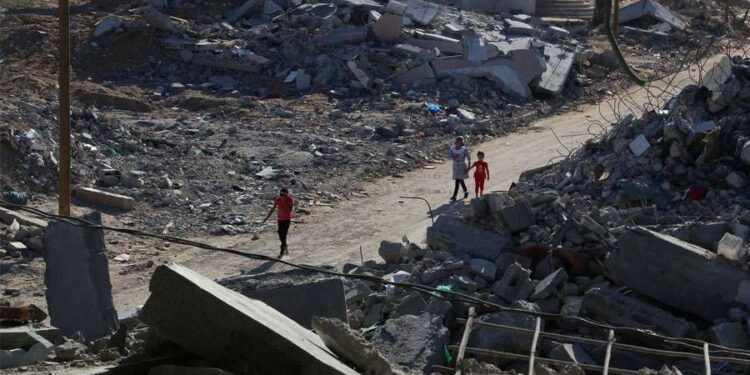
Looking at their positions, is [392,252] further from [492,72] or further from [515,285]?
[492,72]

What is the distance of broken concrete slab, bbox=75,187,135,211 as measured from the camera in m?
16.5

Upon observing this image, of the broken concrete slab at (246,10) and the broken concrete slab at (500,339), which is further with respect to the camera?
the broken concrete slab at (246,10)

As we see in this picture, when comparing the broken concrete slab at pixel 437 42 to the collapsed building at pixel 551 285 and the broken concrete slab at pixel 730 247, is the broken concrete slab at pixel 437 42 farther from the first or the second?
the broken concrete slab at pixel 730 247

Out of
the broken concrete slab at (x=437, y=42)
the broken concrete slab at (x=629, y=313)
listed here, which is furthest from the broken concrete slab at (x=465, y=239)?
the broken concrete slab at (x=437, y=42)

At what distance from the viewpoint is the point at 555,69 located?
2423 centimetres

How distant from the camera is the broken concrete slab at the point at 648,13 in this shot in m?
29.8

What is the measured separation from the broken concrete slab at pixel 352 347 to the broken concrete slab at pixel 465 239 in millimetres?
5391

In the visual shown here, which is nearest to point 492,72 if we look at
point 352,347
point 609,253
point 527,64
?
point 527,64

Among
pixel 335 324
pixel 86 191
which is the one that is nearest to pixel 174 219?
pixel 86 191

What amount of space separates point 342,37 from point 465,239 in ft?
38.9

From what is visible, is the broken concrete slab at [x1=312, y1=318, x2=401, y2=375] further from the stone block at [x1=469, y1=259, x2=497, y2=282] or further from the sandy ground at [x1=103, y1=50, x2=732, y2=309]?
the sandy ground at [x1=103, y1=50, x2=732, y2=309]

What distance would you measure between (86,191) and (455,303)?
23.6ft

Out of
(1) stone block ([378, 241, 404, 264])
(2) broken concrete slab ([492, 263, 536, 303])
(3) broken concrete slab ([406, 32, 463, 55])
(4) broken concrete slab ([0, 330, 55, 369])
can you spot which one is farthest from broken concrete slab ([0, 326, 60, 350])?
(3) broken concrete slab ([406, 32, 463, 55])

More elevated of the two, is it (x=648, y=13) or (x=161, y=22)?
(x=161, y=22)
